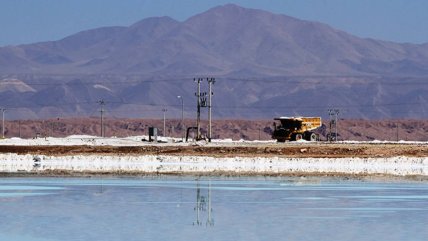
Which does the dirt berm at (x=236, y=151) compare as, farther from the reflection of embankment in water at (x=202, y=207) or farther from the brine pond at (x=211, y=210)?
the reflection of embankment in water at (x=202, y=207)

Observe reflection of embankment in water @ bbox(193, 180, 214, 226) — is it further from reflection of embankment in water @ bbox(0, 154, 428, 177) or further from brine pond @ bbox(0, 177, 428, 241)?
reflection of embankment in water @ bbox(0, 154, 428, 177)

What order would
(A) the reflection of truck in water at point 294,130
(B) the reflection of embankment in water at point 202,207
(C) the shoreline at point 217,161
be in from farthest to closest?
(A) the reflection of truck in water at point 294,130, (C) the shoreline at point 217,161, (B) the reflection of embankment in water at point 202,207

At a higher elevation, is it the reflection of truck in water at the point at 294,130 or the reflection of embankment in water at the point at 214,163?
the reflection of truck in water at the point at 294,130

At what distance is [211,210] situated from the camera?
33.1 metres

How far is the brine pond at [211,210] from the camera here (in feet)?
88.1

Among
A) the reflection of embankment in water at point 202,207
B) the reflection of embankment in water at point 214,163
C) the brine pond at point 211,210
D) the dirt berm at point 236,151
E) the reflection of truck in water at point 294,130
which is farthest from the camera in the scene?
the reflection of truck in water at point 294,130

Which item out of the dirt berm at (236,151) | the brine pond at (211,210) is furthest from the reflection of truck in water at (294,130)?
the brine pond at (211,210)

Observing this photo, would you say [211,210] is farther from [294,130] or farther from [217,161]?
[294,130]

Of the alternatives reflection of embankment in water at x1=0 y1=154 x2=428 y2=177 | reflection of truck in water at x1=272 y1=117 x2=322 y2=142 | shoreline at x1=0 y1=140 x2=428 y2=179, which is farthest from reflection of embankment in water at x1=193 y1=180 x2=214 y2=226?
reflection of truck in water at x1=272 y1=117 x2=322 y2=142

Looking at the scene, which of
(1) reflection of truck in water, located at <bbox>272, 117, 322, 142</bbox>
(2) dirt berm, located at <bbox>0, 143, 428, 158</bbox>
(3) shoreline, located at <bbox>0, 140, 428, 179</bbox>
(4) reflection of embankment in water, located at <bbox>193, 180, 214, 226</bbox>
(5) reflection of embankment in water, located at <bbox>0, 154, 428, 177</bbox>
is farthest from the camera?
(1) reflection of truck in water, located at <bbox>272, 117, 322, 142</bbox>

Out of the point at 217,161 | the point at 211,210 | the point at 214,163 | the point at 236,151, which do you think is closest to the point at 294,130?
the point at 236,151

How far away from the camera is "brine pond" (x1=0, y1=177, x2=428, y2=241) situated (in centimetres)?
2685

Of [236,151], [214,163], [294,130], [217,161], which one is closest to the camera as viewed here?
[214,163]

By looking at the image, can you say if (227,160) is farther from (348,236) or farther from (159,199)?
(348,236)
